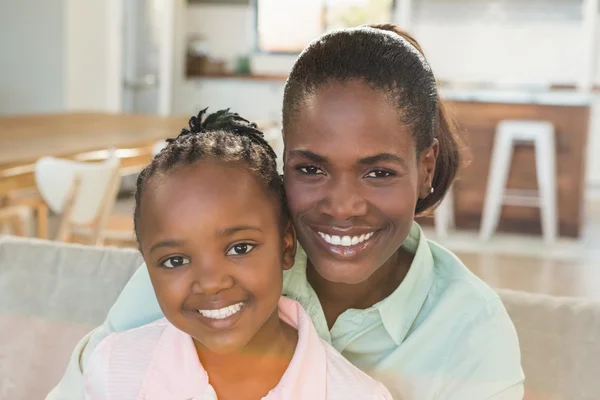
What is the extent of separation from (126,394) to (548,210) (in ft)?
13.6

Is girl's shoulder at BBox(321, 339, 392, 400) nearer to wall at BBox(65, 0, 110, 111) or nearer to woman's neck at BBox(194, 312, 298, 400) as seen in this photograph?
woman's neck at BBox(194, 312, 298, 400)

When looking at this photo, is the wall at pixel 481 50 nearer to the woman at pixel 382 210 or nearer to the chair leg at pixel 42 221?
the chair leg at pixel 42 221

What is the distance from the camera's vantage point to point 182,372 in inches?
35.4

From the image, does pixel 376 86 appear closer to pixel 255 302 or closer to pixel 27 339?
pixel 255 302

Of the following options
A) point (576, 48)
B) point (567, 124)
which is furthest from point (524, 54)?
point (567, 124)

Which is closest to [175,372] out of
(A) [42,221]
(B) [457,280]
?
(B) [457,280]

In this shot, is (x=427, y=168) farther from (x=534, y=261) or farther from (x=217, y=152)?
(x=534, y=261)

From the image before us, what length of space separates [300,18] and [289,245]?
6.50m

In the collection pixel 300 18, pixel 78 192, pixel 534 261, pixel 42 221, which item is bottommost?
pixel 534 261

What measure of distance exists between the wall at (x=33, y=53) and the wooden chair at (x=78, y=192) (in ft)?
10.3

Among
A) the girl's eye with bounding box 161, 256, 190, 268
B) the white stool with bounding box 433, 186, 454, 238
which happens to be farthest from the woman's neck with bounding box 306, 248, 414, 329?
the white stool with bounding box 433, 186, 454, 238

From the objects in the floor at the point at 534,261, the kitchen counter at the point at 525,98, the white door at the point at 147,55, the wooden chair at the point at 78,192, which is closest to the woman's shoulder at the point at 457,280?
the wooden chair at the point at 78,192

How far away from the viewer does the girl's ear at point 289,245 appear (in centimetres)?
94

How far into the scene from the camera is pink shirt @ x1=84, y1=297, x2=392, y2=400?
2.87ft
